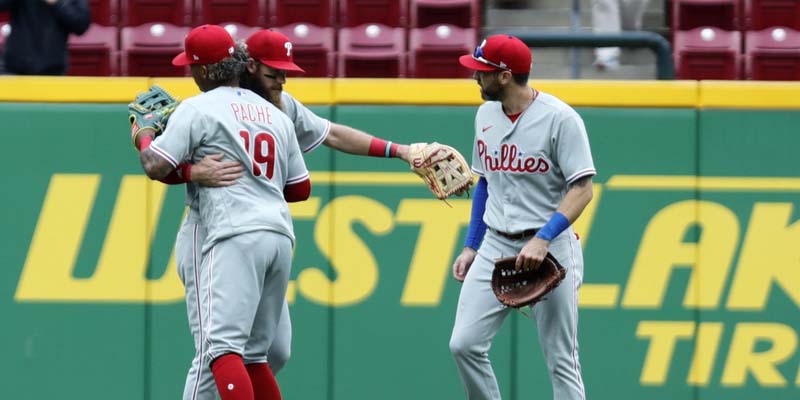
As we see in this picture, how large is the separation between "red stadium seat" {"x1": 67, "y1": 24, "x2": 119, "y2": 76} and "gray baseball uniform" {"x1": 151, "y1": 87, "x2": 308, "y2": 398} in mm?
3089

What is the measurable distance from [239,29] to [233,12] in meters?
0.23

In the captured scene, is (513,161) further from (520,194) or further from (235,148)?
(235,148)

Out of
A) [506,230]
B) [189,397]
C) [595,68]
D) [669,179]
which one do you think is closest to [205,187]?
[189,397]

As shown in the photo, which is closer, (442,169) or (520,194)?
(520,194)

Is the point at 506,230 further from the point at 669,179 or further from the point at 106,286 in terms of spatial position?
the point at 106,286

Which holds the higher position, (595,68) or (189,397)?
(595,68)

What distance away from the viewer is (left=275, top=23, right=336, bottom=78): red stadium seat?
25.5ft

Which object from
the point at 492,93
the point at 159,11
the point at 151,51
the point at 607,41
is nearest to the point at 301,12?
the point at 159,11

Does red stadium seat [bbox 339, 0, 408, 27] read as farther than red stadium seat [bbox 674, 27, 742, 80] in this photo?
Yes

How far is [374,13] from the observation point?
8.23 m

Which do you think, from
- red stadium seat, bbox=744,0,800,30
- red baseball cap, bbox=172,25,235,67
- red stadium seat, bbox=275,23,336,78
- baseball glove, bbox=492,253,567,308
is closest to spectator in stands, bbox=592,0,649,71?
red stadium seat, bbox=744,0,800,30

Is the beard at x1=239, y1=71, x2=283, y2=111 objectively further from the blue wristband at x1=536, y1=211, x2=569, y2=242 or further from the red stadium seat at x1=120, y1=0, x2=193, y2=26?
the red stadium seat at x1=120, y1=0, x2=193, y2=26

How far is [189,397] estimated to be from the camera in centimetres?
490

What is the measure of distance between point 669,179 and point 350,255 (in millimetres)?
1415
